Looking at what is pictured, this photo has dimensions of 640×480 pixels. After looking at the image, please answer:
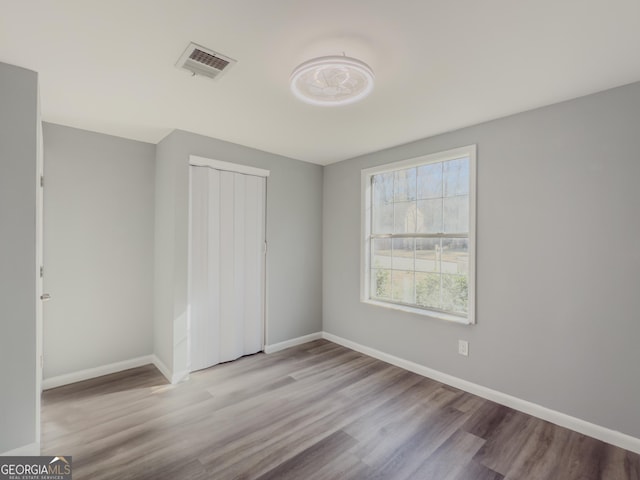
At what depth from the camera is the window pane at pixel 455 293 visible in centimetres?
295

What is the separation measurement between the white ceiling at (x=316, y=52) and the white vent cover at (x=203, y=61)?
0.04m

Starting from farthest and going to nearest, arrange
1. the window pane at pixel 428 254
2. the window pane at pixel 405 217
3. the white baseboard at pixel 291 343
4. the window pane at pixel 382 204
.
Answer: the white baseboard at pixel 291 343
the window pane at pixel 382 204
the window pane at pixel 405 217
the window pane at pixel 428 254

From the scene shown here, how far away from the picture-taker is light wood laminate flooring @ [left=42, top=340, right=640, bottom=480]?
1859 millimetres

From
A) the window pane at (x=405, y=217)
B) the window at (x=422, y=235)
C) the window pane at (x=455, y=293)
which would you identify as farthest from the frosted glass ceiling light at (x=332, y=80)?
the window pane at (x=455, y=293)

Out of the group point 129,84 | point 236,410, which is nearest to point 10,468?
point 236,410

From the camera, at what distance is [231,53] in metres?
1.75

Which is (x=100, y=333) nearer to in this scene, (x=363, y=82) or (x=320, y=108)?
(x=320, y=108)

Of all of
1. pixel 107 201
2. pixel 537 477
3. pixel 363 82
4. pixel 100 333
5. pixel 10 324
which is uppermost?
pixel 363 82

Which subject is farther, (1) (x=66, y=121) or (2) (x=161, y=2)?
(1) (x=66, y=121)

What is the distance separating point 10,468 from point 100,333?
4.74ft

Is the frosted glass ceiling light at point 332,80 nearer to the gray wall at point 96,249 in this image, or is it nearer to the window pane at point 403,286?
the window pane at point 403,286

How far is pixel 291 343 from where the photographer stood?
13.1 ft

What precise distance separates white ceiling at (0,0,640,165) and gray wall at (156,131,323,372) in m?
0.57

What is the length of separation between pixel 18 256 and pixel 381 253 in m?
3.16
